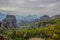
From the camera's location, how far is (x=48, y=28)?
7969 mm

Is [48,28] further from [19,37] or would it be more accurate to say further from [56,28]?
A: [19,37]

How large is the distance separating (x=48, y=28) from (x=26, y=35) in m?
1.27

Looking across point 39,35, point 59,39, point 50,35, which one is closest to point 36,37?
point 39,35

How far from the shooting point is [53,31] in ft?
25.3

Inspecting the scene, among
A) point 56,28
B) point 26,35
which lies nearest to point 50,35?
point 56,28

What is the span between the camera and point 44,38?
292 inches

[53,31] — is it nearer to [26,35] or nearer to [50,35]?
[50,35]

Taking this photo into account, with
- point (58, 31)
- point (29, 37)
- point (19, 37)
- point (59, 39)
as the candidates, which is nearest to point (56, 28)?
point (58, 31)

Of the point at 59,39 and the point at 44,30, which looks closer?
the point at 59,39

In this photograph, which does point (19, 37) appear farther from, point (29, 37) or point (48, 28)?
point (48, 28)

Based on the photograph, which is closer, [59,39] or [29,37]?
[59,39]

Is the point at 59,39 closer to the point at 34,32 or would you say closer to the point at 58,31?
the point at 58,31

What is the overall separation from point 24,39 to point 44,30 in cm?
119

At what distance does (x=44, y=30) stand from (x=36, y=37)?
601mm
